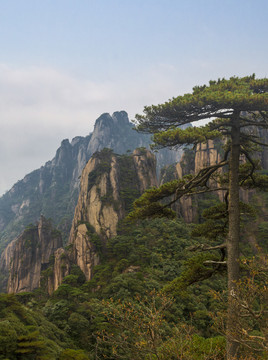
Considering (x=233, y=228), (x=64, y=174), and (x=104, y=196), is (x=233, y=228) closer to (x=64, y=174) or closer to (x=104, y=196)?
(x=104, y=196)

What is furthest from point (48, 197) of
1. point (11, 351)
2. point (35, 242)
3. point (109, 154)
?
point (11, 351)

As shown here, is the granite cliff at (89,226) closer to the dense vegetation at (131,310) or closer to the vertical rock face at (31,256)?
the vertical rock face at (31,256)

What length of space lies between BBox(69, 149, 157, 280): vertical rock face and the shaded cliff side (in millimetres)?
68124

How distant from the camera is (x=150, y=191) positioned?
7.20 metres

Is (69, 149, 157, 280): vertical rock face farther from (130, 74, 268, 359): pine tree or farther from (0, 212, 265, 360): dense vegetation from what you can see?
(130, 74, 268, 359): pine tree

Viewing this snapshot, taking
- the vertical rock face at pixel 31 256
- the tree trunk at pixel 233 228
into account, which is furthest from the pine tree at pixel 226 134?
the vertical rock face at pixel 31 256

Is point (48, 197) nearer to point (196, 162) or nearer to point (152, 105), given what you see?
point (196, 162)

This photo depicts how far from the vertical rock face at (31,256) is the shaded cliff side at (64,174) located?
189 ft

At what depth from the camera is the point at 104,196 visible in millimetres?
34031

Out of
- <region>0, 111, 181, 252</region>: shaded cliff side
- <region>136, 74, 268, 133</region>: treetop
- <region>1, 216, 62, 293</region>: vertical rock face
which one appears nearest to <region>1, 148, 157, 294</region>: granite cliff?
<region>1, 216, 62, 293</region>: vertical rock face

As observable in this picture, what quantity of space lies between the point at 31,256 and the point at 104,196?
68.2 feet

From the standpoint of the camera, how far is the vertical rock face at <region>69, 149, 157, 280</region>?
29.7 meters

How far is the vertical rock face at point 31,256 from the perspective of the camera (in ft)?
132

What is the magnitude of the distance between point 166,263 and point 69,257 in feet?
49.1
